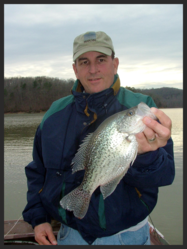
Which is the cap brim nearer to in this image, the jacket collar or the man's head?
the man's head

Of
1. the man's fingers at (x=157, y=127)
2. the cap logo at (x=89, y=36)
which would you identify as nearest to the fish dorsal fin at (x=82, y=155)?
the man's fingers at (x=157, y=127)

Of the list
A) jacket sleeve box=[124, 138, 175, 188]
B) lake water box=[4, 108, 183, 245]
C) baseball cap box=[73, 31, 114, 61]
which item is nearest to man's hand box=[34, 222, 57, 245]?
jacket sleeve box=[124, 138, 175, 188]

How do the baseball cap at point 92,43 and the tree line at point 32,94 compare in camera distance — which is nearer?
the baseball cap at point 92,43

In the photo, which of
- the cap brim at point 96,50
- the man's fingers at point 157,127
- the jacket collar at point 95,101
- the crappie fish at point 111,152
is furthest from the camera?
the cap brim at point 96,50

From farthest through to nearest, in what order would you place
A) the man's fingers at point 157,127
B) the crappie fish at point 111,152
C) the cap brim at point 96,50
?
the cap brim at point 96,50
the crappie fish at point 111,152
the man's fingers at point 157,127

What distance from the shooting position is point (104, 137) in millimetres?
2082

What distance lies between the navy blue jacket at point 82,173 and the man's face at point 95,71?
18 cm

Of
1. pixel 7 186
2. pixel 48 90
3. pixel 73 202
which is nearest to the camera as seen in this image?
pixel 73 202

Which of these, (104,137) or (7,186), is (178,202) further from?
(7,186)

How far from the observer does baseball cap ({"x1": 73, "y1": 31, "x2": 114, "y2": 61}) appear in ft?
9.23

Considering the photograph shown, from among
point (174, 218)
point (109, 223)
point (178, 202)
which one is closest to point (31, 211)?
point (109, 223)

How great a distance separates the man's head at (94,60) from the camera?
2834mm

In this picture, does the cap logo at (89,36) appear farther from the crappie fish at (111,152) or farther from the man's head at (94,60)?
the crappie fish at (111,152)

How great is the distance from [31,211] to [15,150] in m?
12.2
